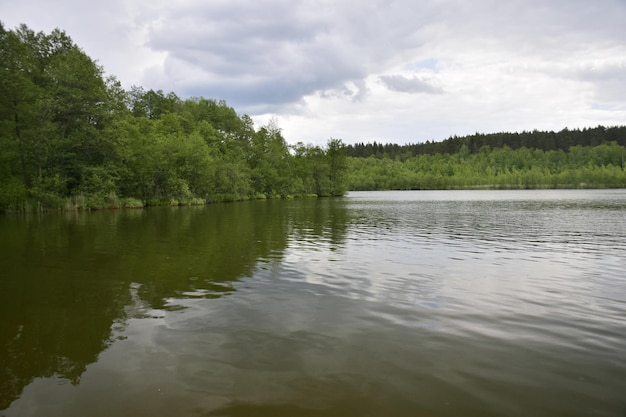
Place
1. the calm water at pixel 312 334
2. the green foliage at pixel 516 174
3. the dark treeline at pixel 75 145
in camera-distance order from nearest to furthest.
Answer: the calm water at pixel 312 334 → the dark treeline at pixel 75 145 → the green foliage at pixel 516 174

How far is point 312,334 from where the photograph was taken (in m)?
7.87

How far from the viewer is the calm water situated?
17.6 feet

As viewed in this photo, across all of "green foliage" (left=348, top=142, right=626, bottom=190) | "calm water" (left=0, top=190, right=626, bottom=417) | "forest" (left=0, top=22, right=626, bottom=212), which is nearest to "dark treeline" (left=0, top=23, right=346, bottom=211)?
"forest" (left=0, top=22, right=626, bottom=212)

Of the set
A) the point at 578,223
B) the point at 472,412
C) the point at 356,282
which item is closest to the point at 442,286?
the point at 356,282

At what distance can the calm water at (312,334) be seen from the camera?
17.6 ft

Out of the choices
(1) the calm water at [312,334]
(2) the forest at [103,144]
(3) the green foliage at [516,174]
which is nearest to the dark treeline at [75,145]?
(2) the forest at [103,144]

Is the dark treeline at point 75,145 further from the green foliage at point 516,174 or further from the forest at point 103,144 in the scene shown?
the green foliage at point 516,174

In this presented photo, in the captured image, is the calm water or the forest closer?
the calm water

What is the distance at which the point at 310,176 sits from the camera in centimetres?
11175

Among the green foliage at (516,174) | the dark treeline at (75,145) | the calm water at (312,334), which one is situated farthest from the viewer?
the green foliage at (516,174)

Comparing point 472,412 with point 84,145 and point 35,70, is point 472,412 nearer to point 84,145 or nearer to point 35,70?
point 84,145

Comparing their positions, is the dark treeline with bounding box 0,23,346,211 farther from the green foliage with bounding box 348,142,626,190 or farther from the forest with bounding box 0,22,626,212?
the green foliage with bounding box 348,142,626,190

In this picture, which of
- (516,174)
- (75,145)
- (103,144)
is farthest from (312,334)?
(516,174)

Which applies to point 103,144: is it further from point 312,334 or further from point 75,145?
point 312,334
